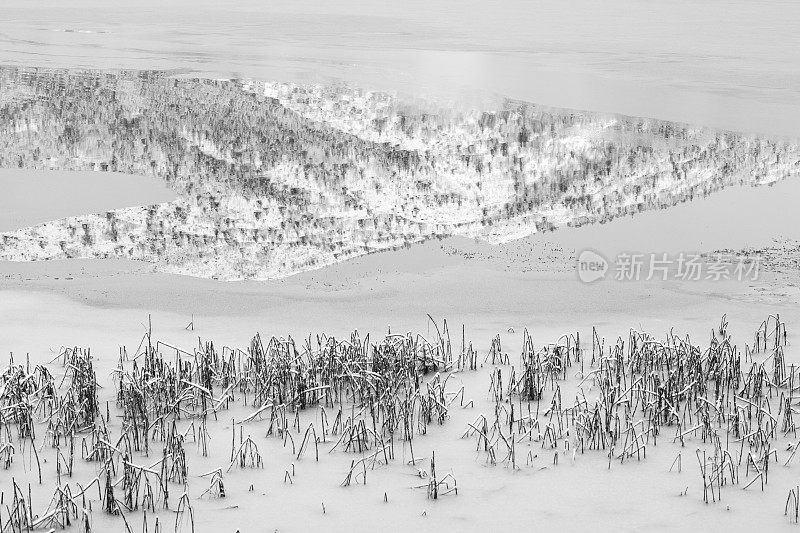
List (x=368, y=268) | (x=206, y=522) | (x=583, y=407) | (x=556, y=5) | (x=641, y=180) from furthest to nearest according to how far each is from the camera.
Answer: (x=556, y=5) < (x=641, y=180) < (x=368, y=268) < (x=583, y=407) < (x=206, y=522)

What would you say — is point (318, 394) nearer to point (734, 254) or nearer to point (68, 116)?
point (734, 254)

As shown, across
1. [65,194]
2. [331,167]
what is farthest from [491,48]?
[65,194]

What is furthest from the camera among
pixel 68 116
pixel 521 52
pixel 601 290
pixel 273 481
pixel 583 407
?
pixel 521 52

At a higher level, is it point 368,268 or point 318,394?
point 368,268

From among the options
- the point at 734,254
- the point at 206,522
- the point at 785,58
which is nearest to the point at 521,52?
the point at 785,58

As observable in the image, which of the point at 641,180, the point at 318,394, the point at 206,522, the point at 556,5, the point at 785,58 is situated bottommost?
the point at 206,522

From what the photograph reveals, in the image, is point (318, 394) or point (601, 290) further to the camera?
point (601, 290)

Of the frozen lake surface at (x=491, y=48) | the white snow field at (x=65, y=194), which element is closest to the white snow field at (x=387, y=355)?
the white snow field at (x=65, y=194)
